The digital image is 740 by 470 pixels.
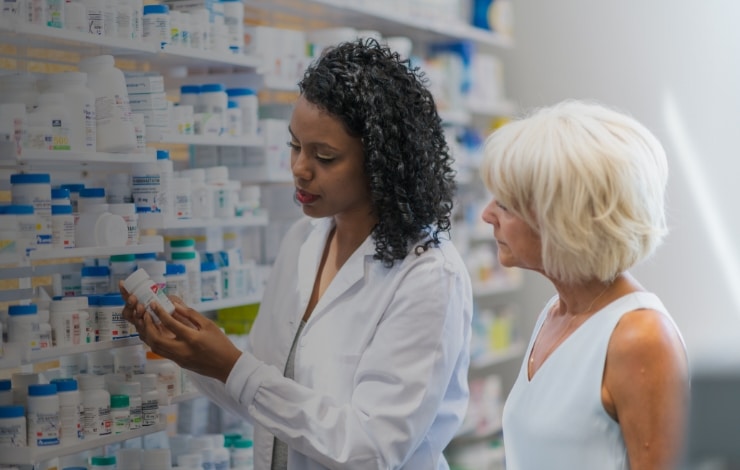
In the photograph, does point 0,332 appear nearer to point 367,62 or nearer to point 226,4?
point 367,62

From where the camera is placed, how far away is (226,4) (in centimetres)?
294

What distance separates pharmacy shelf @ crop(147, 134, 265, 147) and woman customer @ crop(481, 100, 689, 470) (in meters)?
1.14

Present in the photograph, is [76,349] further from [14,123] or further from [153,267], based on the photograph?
[14,123]

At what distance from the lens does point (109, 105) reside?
234 cm

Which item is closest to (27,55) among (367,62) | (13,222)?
(13,222)

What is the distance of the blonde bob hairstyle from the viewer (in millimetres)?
1597

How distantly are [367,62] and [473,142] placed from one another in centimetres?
299

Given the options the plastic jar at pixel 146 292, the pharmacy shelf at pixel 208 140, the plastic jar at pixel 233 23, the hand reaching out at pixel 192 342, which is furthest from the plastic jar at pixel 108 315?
the plastic jar at pixel 233 23

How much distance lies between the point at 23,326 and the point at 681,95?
4.17 metres

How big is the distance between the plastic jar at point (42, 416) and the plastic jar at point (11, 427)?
0.11 ft

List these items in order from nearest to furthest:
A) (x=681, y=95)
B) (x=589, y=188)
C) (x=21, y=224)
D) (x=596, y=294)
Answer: (x=589, y=188) < (x=596, y=294) < (x=21, y=224) < (x=681, y=95)

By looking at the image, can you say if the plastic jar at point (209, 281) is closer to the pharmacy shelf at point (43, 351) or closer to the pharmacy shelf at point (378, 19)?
the pharmacy shelf at point (43, 351)

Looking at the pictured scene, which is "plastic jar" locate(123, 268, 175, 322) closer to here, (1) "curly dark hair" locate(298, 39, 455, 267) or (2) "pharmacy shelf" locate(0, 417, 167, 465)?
(2) "pharmacy shelf" locate(0, 417, 167, 465)

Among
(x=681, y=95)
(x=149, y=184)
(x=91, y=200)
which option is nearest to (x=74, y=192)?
(x=91, y=200)
